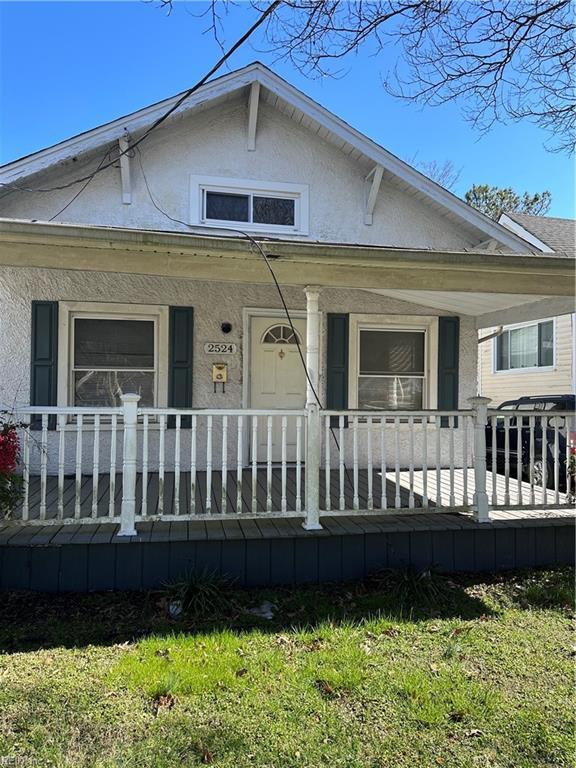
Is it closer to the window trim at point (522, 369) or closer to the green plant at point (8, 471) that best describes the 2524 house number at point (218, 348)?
the green plant at point (8, 471)

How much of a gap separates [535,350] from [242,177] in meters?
8.02

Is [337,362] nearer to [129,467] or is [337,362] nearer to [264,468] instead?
[264,468]

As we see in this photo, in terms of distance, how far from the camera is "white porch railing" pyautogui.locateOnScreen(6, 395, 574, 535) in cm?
382

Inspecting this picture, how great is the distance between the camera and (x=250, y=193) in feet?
21.4

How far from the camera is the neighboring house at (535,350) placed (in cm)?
1005

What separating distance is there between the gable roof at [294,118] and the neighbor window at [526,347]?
4707mm

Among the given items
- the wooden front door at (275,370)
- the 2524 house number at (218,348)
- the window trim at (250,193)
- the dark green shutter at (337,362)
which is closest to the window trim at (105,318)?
the 2524 house number at (218,348)

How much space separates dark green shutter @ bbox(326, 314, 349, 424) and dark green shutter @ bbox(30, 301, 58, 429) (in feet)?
10.9

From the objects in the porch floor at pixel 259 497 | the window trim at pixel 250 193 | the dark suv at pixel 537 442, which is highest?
the window trim at pixel 250 193

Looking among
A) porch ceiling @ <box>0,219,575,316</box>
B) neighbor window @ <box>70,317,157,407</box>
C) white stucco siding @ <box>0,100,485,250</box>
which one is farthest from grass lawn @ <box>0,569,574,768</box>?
white stucco siding @ <box>0,100,485,250</box>

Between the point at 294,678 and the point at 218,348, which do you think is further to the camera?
the point at 218,348

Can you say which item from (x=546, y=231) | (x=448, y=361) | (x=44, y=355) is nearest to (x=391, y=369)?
(x=448, y=361)

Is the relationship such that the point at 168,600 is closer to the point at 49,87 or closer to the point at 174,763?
the point at 174,763

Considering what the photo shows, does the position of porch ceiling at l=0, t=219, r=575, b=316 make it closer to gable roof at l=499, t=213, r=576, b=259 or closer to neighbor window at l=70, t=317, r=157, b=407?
neighbor window at l=70, t=317, r=157, b=407
